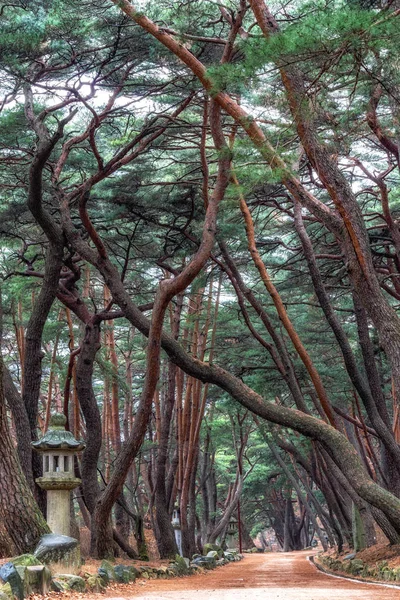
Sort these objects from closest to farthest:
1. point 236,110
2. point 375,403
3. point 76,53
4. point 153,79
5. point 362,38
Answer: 1. point 362,38
2. point 236,110
3. point 76,53
4. point 153,79
5. point 375,403

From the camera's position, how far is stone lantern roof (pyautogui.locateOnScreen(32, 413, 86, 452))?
740 centimetres

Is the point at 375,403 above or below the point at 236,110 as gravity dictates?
below

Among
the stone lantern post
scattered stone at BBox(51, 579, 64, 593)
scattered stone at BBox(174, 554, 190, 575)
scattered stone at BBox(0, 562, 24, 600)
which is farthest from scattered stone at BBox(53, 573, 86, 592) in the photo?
the stone lantern post

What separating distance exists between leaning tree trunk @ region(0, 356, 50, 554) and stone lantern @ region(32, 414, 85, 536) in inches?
39.5

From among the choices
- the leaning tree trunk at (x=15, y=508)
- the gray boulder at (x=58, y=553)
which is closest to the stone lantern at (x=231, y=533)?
the gray boulder at (x=58, y=553)

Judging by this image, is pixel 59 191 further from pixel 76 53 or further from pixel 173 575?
pixel 173 575

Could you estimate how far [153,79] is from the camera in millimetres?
9234

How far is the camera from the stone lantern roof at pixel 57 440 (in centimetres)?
740

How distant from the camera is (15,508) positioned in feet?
20.0

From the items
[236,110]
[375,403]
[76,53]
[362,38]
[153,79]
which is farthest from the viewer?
[375,403]

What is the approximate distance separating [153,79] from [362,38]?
399cm

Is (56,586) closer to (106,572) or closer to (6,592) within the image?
(6,592)

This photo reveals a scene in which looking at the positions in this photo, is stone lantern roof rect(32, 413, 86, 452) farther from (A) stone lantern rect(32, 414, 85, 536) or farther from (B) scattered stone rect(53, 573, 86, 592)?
(B) scattered stone rect(53, 573, 86, 592)

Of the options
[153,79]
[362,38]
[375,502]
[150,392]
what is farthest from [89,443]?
[362,38]
